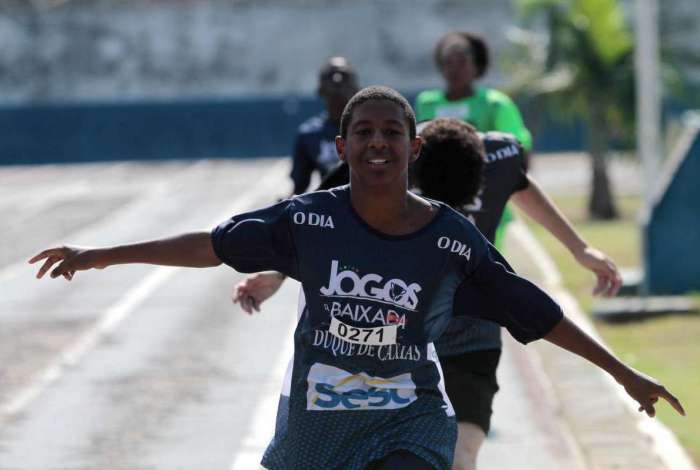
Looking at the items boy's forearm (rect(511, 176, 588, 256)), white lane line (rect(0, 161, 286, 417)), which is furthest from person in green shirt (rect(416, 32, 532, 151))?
white lane line (rect(0, 161, 286, 417))

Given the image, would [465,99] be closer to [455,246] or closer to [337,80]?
[337,80]

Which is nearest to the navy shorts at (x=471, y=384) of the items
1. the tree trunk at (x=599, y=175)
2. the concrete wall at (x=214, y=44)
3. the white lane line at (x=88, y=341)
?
the white lane line at (x=88, y=341)

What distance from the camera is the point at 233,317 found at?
14562mm

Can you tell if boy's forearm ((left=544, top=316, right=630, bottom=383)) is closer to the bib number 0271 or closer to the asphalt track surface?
the bib number 0271

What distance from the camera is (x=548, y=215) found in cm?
628

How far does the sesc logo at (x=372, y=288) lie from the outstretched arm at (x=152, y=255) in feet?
1.24

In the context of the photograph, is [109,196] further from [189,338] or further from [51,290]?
[189,338]

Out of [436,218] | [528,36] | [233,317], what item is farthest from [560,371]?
[528,36]

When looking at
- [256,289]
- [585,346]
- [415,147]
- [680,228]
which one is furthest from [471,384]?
[680,228]

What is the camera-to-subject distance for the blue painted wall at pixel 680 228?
15.1m

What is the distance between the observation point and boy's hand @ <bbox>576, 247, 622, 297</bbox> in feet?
19.9

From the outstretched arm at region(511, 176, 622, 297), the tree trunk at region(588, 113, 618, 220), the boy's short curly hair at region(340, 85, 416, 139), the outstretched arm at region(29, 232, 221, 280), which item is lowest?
the tree trunk at region(588, 113, 618, 220)

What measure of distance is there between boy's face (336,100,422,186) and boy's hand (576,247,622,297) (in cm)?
199

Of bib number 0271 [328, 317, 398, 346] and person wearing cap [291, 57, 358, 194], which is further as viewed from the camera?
person wearing cap [291, 57, 358, 194]
